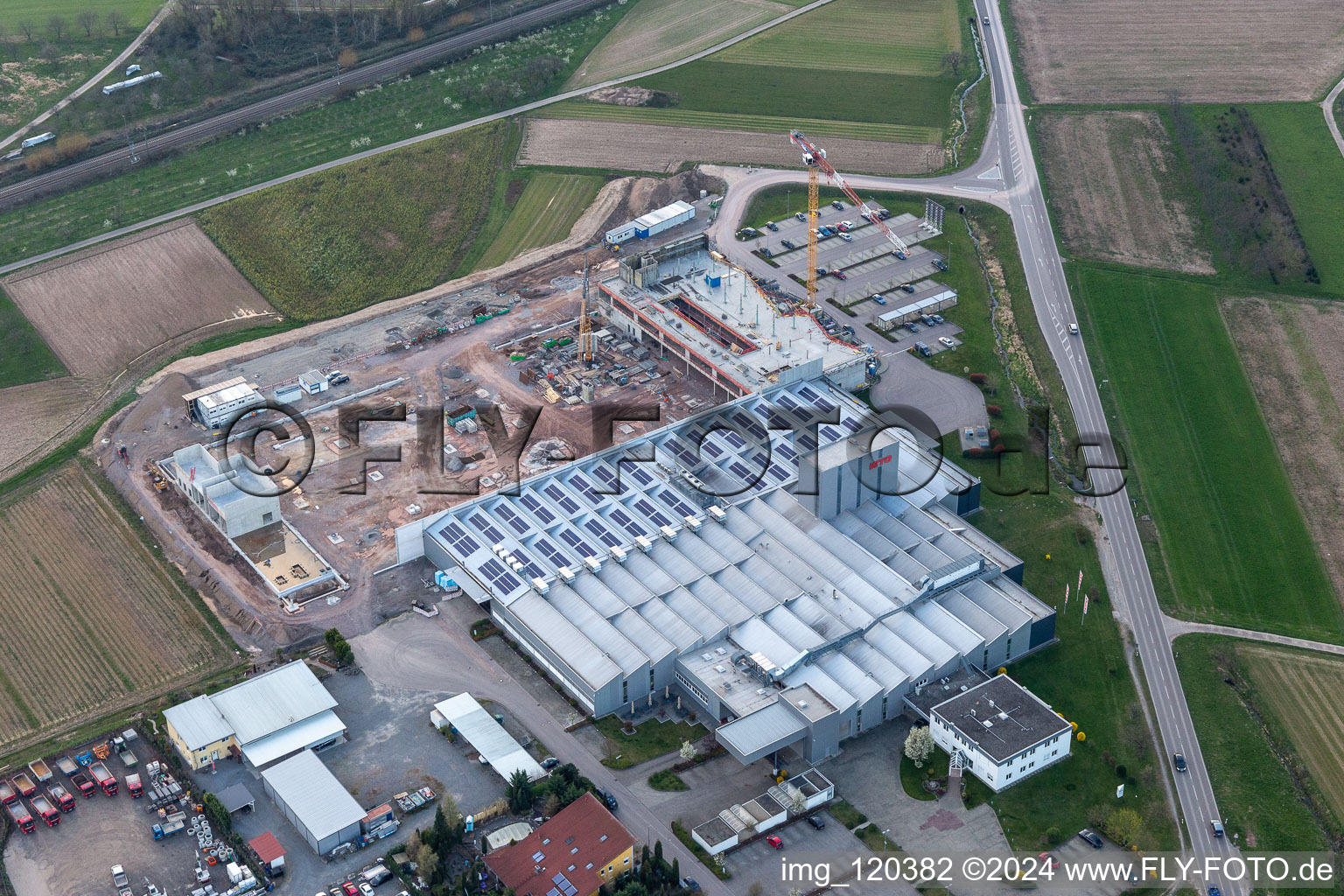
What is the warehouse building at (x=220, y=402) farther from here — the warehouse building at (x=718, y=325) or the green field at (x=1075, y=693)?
the green field at (x=1075, y=693)

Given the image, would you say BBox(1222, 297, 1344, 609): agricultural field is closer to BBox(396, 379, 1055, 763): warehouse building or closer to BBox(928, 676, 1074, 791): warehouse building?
BBox(396, 379, 1055, 763): warehouse building

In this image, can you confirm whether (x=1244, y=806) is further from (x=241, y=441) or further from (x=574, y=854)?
(x=241, y=441)

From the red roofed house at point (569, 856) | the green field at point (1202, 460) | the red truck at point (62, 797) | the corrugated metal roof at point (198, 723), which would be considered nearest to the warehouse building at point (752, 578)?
the red roofed house at point (569, 856)

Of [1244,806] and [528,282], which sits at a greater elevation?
[528,282]

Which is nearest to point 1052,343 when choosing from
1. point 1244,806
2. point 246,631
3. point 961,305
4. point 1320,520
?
point 961,305

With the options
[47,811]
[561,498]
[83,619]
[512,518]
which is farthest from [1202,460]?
[47,811]

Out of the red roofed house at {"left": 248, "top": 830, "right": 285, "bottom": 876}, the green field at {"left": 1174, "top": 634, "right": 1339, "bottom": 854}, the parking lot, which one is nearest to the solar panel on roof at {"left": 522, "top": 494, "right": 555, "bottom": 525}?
the red roofed house at {"left": 248, "top": 830, "right": 285, "bottom": 876}
